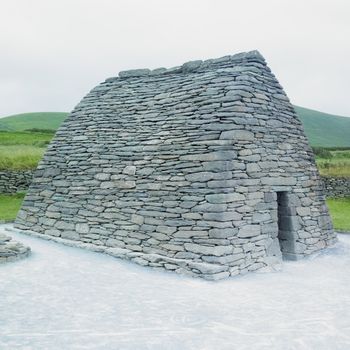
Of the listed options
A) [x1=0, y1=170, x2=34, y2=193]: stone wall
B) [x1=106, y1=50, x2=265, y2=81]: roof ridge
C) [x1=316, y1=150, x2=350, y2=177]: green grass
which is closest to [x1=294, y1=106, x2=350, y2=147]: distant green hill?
[x1=316, y1=150, x2=350, y2=177]: green grass

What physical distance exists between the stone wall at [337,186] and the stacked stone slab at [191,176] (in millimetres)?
13071

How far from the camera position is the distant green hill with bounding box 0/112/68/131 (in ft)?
200

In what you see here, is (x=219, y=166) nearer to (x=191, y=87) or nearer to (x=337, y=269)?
(x=191, y=87)

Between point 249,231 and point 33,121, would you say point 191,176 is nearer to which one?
point 249,231

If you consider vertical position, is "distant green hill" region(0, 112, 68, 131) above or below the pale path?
above

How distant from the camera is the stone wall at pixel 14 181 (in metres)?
22.4

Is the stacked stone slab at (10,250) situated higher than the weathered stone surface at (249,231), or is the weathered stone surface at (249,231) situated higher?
the weathered stone surface at (249,231)

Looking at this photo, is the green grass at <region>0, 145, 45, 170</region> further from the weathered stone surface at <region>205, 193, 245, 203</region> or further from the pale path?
the weathered stone surface at <region>205, 193, 245, 203</region>

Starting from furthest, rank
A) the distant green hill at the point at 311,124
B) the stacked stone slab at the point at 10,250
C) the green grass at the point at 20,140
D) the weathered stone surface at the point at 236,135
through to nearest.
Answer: the distant green hill at the point at 311,124, the green grass at the point at 20,140, the stacked stone slab at the point at 10,250, the weathered stone surface at the point at 236,135

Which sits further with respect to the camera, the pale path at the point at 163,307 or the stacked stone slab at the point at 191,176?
the stacked stone slab at the point at 191,176

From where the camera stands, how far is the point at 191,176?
9.39 metres

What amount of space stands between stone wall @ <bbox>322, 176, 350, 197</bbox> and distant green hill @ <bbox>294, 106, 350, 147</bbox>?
34727 mm

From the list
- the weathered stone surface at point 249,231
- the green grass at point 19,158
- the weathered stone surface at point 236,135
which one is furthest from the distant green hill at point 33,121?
the weathered stone surface at point 249,231

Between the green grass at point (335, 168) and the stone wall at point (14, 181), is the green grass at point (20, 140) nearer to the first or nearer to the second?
the stone wall at point (14, 181)
